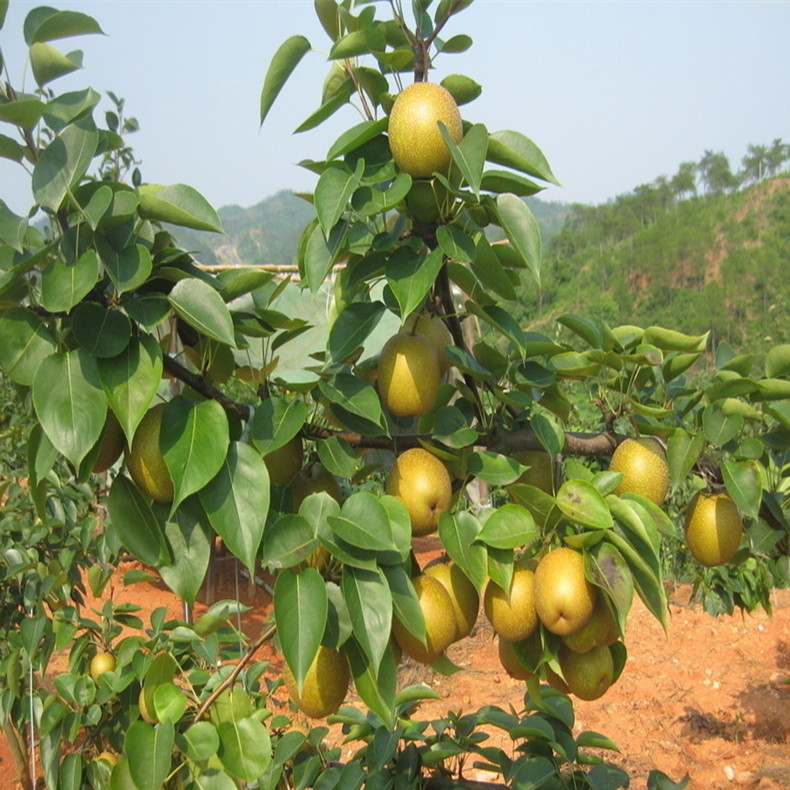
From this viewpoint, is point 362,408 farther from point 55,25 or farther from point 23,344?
point 55,25

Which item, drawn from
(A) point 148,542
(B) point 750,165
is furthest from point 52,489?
(B) point 750,165

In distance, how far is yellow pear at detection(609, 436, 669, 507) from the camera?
1099 mm

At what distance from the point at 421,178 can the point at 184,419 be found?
1.41ft

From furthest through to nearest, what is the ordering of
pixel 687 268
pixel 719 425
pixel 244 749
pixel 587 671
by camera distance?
pixel 687 268 < pixel 244 749 < pixel 719 425 < pixel 587 671

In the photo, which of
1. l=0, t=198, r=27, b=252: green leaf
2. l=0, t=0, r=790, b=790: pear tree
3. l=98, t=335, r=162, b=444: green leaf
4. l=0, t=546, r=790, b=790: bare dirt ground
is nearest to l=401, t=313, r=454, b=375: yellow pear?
l=0, t=0, r=790, b=790: pear tree

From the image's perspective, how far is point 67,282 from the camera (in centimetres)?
82

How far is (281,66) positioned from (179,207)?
28 cm

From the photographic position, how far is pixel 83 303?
0.86 m

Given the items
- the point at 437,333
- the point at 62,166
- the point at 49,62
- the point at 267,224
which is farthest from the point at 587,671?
the point at 267,224

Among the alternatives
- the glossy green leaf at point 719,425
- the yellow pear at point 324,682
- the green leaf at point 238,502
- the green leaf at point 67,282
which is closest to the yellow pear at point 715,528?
the glossy green leaf at point 719,425

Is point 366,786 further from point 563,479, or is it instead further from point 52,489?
point 52,489

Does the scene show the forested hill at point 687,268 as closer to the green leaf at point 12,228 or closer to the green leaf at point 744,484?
the green leaf at point 744,484

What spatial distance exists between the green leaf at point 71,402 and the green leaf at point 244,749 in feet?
2.16

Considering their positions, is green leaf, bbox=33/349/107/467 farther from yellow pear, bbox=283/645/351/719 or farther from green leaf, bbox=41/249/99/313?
yellow pear, bbox=283/645/351/719
